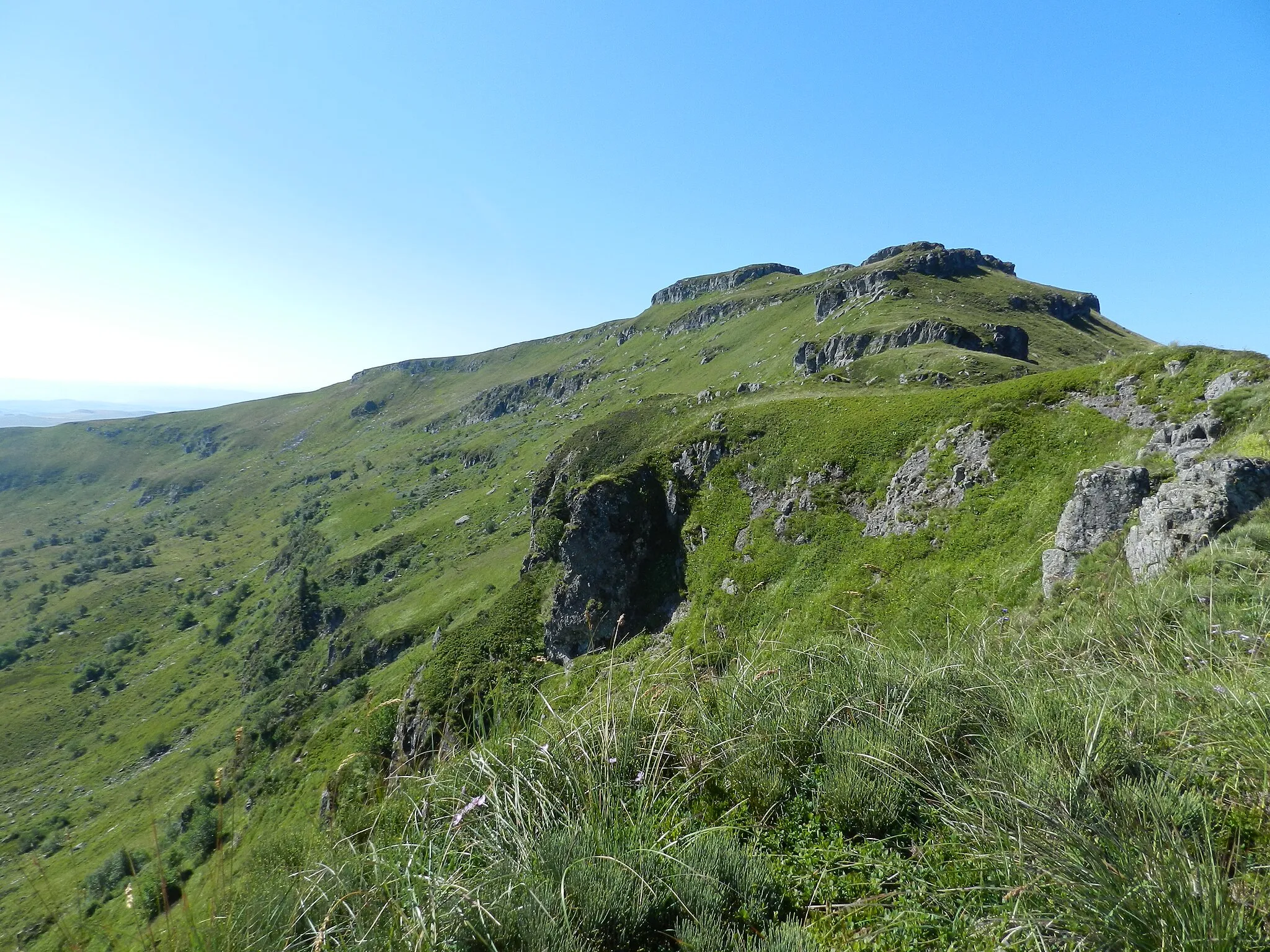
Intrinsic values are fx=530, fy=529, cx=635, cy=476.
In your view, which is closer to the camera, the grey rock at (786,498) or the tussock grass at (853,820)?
the tussock grass at (853,820)

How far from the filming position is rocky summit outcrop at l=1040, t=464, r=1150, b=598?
1506 cm

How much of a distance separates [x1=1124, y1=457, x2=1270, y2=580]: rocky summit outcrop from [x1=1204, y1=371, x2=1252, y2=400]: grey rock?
11741 mm

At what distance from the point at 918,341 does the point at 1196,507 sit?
293 feet

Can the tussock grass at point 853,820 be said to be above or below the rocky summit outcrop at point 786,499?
above

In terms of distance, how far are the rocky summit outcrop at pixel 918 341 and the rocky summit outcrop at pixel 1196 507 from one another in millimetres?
75631

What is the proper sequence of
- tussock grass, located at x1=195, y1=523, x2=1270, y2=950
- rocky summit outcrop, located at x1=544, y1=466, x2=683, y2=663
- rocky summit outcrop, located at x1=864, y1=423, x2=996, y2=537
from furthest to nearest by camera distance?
rocky summit outcrop, located at x1=544, y1=466, x2=683, y2=663 → rocky summit outcrop, located at x1=864, y1=423, x2=996, y2=537 → tussock grass, located at x1=195, y1=523, x2=1270, y2=950

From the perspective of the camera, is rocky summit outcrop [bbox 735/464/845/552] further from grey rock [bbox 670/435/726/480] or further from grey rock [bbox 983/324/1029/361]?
grey rock [bbox 983/324/1029/361]

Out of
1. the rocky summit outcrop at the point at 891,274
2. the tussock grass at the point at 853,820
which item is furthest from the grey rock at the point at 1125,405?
the rocky summit outcrop at the point at 891,274

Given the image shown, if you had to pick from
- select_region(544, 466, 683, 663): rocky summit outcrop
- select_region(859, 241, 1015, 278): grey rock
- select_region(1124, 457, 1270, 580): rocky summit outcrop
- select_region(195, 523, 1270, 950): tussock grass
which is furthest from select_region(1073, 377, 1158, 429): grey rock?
select_region(859, 241, 1015, 278): grey rock

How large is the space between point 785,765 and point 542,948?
101 inches

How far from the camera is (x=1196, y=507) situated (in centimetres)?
1195

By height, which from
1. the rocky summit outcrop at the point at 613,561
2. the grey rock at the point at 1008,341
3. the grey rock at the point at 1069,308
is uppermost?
the grey rock at the point at 1069,308

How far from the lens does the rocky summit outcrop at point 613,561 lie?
1655 inches

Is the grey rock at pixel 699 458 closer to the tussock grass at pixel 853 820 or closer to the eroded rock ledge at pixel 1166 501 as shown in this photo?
the eroded rock ledge at pixel 1166 501
